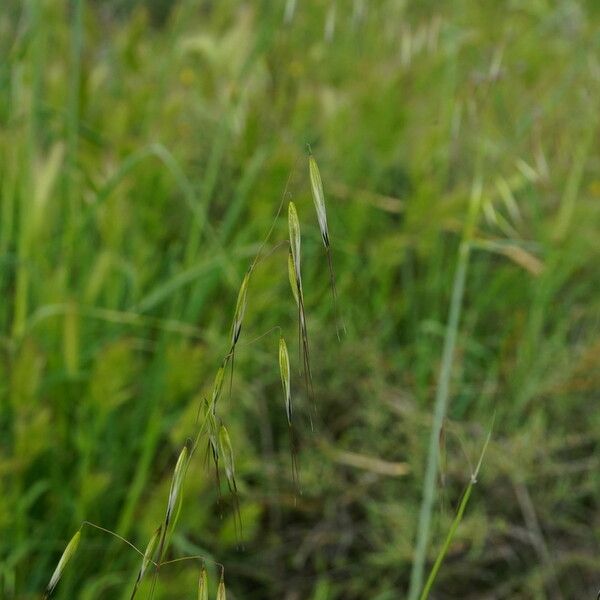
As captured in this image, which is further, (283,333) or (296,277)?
(283,333)

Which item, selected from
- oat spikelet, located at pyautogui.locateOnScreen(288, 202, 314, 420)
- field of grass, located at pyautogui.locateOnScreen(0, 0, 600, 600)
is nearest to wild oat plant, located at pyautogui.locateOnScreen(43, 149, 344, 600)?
oat spikelet, located at pyautogui.locateOnScreen(288, 202, 314, 420)

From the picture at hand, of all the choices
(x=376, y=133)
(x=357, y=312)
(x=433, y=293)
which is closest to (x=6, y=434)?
(x=357, y=312)

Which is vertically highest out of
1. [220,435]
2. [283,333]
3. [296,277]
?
[296,277]

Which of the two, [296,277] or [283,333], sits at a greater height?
[296,277]

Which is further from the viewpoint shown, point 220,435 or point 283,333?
point 283,333

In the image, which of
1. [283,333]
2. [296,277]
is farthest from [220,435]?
[283,333]

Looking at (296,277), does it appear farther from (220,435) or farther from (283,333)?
(283,333)

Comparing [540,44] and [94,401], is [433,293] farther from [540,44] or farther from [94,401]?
[540,44]

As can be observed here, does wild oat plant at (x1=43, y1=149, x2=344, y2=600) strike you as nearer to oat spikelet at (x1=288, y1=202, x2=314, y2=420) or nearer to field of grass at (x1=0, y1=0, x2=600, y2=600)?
oat spikelet at (x1=288, y1=202, x2=314, y2=420)

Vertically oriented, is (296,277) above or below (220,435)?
above
